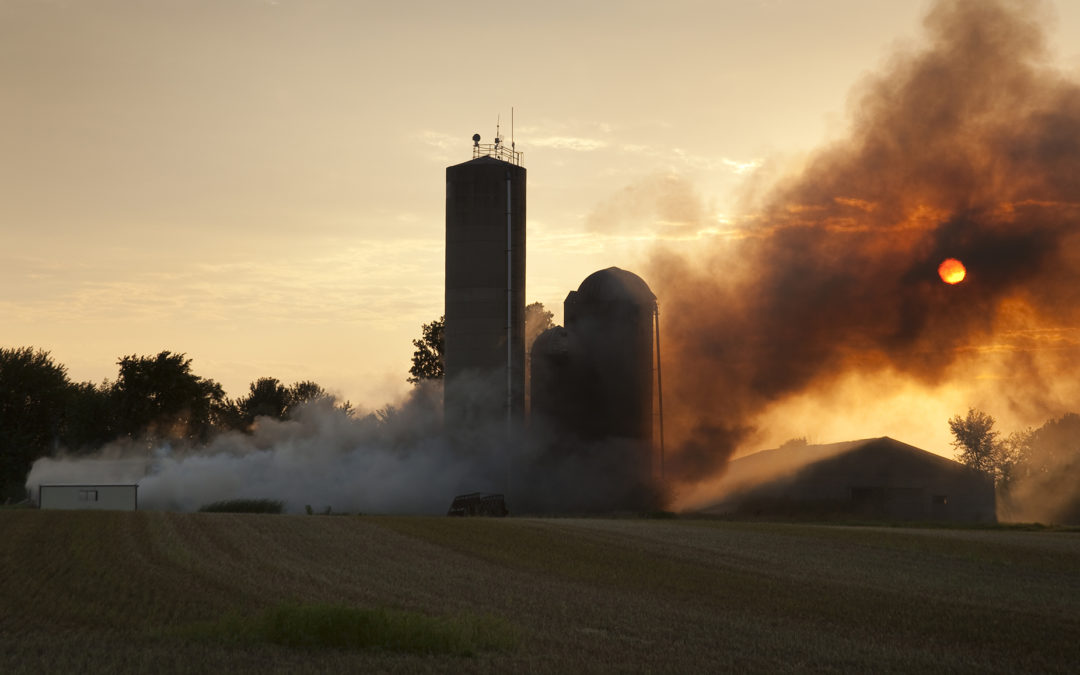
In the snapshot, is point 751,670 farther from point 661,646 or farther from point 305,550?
point 305,550

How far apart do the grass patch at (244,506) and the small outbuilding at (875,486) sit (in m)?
29.7

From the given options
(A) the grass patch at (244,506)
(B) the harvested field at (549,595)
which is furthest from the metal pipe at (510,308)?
(B) the harvested field at (549,595)

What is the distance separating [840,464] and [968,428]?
6498 cm

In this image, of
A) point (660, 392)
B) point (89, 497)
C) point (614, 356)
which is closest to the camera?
point (89, 497)

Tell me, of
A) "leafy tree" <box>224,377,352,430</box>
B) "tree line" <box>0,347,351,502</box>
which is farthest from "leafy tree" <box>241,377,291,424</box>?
"tree line" <box>0,347,351,502</box>

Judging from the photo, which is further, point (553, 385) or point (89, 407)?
point (89, 407)

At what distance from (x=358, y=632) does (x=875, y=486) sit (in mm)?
67318

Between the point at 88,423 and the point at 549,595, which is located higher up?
the point at 88,423

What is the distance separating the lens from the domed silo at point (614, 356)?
73.8 m

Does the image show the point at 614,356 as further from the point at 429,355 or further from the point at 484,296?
the point at 429,355

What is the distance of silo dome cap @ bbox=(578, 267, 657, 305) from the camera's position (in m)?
75.2

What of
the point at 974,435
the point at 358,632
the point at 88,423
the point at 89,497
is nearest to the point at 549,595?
the point at 358,632

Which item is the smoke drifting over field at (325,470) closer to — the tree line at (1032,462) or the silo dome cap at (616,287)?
the silo dome cap at (616,287)

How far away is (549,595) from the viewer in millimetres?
27688
